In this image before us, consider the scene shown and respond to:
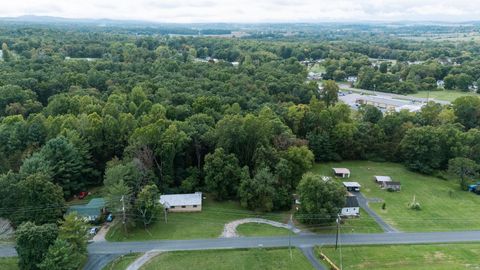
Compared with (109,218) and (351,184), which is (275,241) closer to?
(351,184)

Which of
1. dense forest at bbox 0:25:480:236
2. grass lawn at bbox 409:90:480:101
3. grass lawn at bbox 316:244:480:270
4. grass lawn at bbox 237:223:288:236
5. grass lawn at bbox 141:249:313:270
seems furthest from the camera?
grass lawn at bbox 409:90:480:101

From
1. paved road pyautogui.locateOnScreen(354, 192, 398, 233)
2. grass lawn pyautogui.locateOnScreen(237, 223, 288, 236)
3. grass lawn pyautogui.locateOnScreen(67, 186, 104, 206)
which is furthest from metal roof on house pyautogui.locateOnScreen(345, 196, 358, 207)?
grass lawn pyautogui.locateOnScreen(67, 186, 104, 206)

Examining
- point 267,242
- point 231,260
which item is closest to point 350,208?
point 267,242

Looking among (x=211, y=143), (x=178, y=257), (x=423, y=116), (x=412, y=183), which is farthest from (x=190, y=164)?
(x=423, y=116)

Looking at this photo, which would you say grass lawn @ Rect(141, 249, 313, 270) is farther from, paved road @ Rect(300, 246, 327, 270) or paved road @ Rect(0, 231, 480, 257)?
paved road @ Rect(0, 231, 480, 257)

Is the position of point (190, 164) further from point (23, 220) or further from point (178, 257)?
point (23, 220)

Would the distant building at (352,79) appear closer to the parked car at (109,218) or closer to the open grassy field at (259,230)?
the open grassy field at (259,230)
